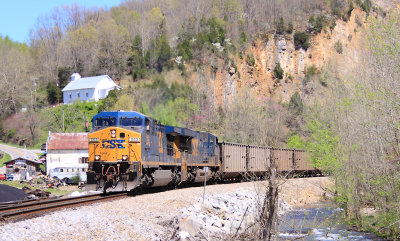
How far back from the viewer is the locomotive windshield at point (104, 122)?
19.8 metres

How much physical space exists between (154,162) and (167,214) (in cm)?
597

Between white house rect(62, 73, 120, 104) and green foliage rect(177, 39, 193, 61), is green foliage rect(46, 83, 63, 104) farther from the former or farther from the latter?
green foliage rect(177, 39, 193, 61)

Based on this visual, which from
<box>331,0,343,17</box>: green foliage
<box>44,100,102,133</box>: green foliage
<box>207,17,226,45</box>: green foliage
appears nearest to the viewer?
<box>44,100,102,133</box>: green foliage

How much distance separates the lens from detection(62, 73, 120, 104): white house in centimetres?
7781

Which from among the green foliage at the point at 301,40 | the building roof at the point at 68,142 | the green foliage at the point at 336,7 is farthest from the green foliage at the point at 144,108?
the green foliage at the point at 336,7

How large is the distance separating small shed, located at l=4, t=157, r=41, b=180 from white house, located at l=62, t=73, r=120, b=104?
34811 millimetres

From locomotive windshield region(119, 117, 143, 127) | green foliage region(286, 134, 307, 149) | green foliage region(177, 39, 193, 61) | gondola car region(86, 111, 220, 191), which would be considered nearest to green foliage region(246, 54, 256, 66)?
green foliage region(177, 39, 193, 61)

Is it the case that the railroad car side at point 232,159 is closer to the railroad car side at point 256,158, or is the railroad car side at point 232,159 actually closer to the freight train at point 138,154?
the railroad car side at point 256,158

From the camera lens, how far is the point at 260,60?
87.4m

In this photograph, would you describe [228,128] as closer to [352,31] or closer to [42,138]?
[42,138]

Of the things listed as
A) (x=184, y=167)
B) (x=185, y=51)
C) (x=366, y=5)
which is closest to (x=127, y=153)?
(x=184, y=167)

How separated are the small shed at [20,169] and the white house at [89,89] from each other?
34.8 metres

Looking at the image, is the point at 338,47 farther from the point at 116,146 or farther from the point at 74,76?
the point at 116,146

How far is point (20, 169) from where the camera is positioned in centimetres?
A: 4072
